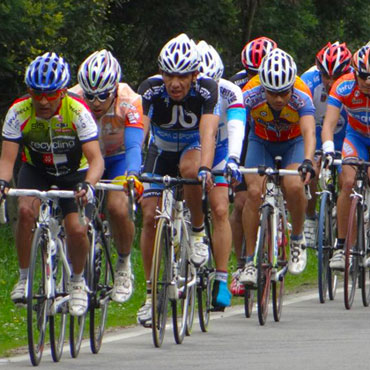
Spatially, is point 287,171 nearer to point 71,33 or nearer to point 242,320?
point 242,320

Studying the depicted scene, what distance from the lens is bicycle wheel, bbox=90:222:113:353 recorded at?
34.4 feet

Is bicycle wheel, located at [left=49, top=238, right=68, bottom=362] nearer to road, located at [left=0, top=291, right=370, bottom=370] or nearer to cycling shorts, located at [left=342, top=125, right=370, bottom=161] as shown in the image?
road, located at [left=0, top=291, right=370, bottom=370]

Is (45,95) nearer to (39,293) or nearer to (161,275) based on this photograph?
(39,293)

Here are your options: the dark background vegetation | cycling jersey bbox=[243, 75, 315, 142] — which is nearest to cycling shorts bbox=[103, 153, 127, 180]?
cycling jersey bbox=[243, 75, 315, 142]

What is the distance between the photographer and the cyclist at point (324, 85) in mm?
14305

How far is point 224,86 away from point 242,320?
6.27ft

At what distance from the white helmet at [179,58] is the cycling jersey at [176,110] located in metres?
0.24

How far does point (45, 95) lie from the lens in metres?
10.0

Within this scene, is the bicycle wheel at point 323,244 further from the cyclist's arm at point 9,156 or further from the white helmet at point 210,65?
the cyclist's arm at point 9,156

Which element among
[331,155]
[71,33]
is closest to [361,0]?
[71,33]

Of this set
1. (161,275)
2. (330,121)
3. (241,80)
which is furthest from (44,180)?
(241,80)

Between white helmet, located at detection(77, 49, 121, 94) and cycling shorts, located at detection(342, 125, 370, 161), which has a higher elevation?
white helmet, located at detection(77, 49, 121, 94)

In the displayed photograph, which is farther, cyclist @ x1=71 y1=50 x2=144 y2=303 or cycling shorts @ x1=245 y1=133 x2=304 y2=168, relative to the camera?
cycling shorts @ x1=245 y1=133 x2=304 y2=168

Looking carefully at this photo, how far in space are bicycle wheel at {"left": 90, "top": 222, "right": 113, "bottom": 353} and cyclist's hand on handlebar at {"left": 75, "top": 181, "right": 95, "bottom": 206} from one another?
960mm
